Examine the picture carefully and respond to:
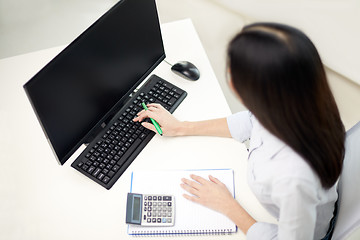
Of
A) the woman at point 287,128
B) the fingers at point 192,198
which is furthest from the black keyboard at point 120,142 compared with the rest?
the woman at point 287,128

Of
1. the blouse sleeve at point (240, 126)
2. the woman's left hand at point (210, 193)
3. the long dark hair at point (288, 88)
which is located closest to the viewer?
the long dark hair at point (288, 88)

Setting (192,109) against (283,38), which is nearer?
(283,38)

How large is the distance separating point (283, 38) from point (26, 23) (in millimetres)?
2372

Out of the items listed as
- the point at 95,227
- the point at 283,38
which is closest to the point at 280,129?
the point at 283,38

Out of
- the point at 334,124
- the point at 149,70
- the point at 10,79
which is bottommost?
the point at 334,124

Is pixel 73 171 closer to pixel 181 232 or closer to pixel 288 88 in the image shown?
pixel 181 232

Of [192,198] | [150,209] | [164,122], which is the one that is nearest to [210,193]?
[192,198]

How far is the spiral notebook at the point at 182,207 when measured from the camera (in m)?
1.05

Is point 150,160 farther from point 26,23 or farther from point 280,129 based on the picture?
point 26,23

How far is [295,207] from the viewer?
0.88 metres

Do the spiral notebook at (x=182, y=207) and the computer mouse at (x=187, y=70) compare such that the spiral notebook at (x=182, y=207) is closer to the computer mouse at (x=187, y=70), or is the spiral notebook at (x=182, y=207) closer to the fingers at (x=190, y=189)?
the fingers at (x=190, y=189)

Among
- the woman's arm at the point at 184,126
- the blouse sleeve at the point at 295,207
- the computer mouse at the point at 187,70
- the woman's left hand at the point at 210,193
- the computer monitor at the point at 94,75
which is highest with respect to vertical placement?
the computer monitor at the point at 94,75

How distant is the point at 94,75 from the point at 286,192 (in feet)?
2.04

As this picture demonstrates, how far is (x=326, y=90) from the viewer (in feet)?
2.78
